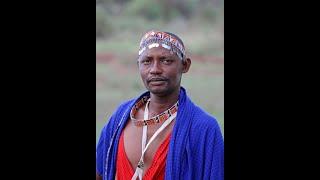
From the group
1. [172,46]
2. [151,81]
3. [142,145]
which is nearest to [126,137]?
[142,145]

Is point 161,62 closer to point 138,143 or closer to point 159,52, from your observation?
point 159,52

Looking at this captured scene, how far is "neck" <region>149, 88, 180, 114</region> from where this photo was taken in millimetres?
2213

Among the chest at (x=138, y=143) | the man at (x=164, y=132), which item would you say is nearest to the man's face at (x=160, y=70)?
the man at (x=164, y=132)

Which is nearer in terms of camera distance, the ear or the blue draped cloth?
the blue draped cloth

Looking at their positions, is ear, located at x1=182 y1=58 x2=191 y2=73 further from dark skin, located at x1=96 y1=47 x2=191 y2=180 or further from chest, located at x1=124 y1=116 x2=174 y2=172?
chest, located at x1=124 y1=116 x2=174 y2=172

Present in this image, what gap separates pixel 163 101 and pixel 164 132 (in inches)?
4.7

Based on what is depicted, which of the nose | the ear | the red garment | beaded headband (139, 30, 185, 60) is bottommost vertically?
the red garment

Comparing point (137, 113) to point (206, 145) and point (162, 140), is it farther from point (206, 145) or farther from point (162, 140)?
point (206, 145)

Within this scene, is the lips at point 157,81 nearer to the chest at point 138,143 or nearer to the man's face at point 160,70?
the man's face at point 160,70

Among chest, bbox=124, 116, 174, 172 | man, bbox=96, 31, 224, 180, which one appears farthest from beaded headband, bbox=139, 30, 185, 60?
chest, bbox=124, 116, 174, 172

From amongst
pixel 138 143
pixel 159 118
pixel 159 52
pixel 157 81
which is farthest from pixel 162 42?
pixel 138 143

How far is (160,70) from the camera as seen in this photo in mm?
2152

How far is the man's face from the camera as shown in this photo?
2.16 meters

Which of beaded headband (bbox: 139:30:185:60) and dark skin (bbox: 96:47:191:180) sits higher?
beaded headband (bbox: 139:30:185:60)
